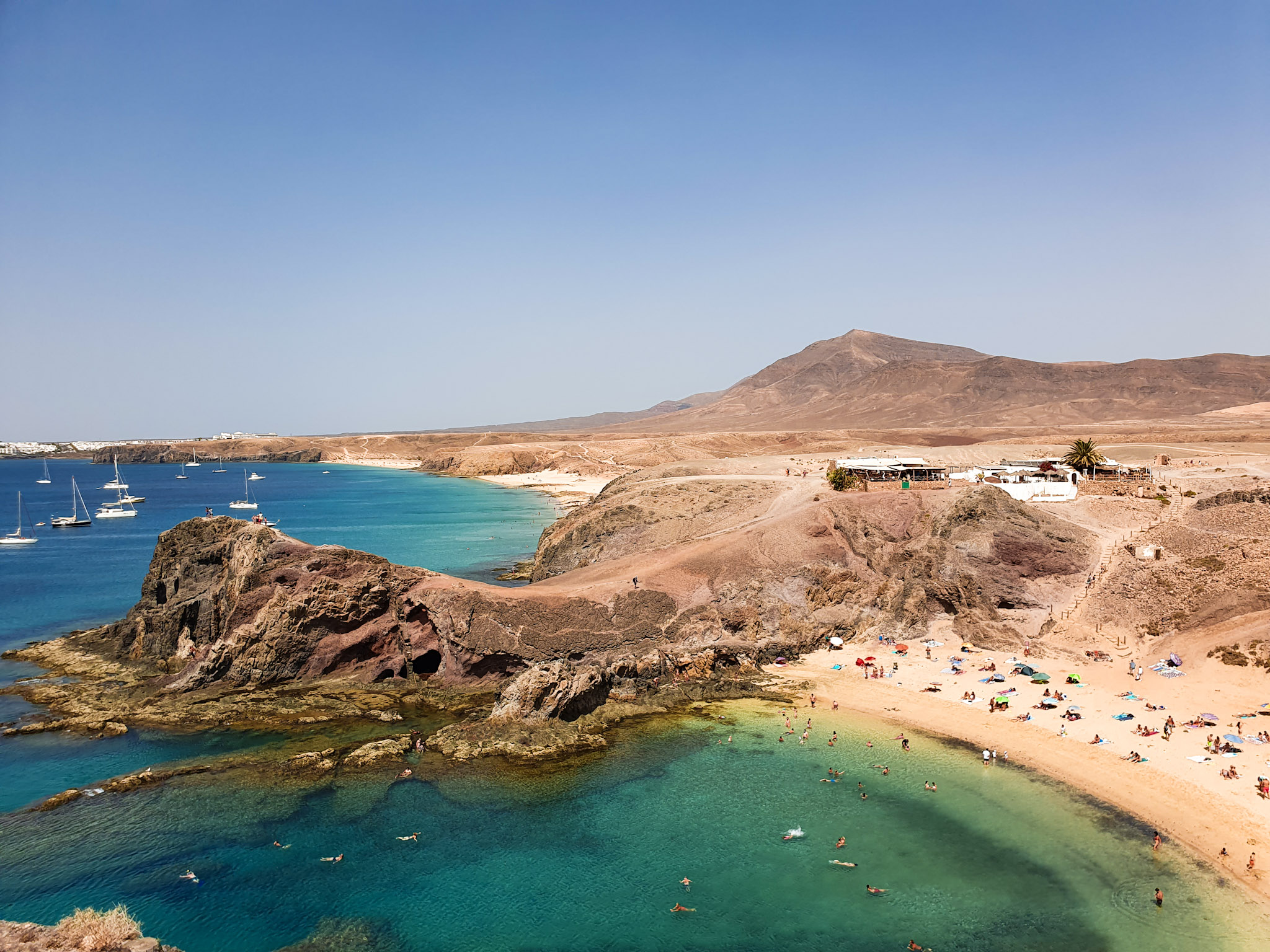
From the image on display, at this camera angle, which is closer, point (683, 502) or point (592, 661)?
point (592, 661)

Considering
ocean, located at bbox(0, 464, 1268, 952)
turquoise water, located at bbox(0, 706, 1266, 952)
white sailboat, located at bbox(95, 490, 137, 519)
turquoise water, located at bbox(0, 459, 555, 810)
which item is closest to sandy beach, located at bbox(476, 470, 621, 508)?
turquoise water, located at bbox(0, 459, 555, 810)

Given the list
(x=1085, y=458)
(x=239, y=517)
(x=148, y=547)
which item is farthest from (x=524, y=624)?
(x=239, y=517)

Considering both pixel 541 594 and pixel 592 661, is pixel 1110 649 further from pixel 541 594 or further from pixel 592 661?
pixel 541 594

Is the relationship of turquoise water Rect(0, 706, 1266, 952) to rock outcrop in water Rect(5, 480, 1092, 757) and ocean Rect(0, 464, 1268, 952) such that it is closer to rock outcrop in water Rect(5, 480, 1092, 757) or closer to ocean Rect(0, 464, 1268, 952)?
ocean Rect(0, 464, 1268, 952)

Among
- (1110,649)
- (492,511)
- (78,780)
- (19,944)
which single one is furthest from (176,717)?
(492,511)

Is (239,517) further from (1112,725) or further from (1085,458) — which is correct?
(1112,725)

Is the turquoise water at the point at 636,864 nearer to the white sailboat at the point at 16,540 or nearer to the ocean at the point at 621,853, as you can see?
the ocean at the point at 621,853
